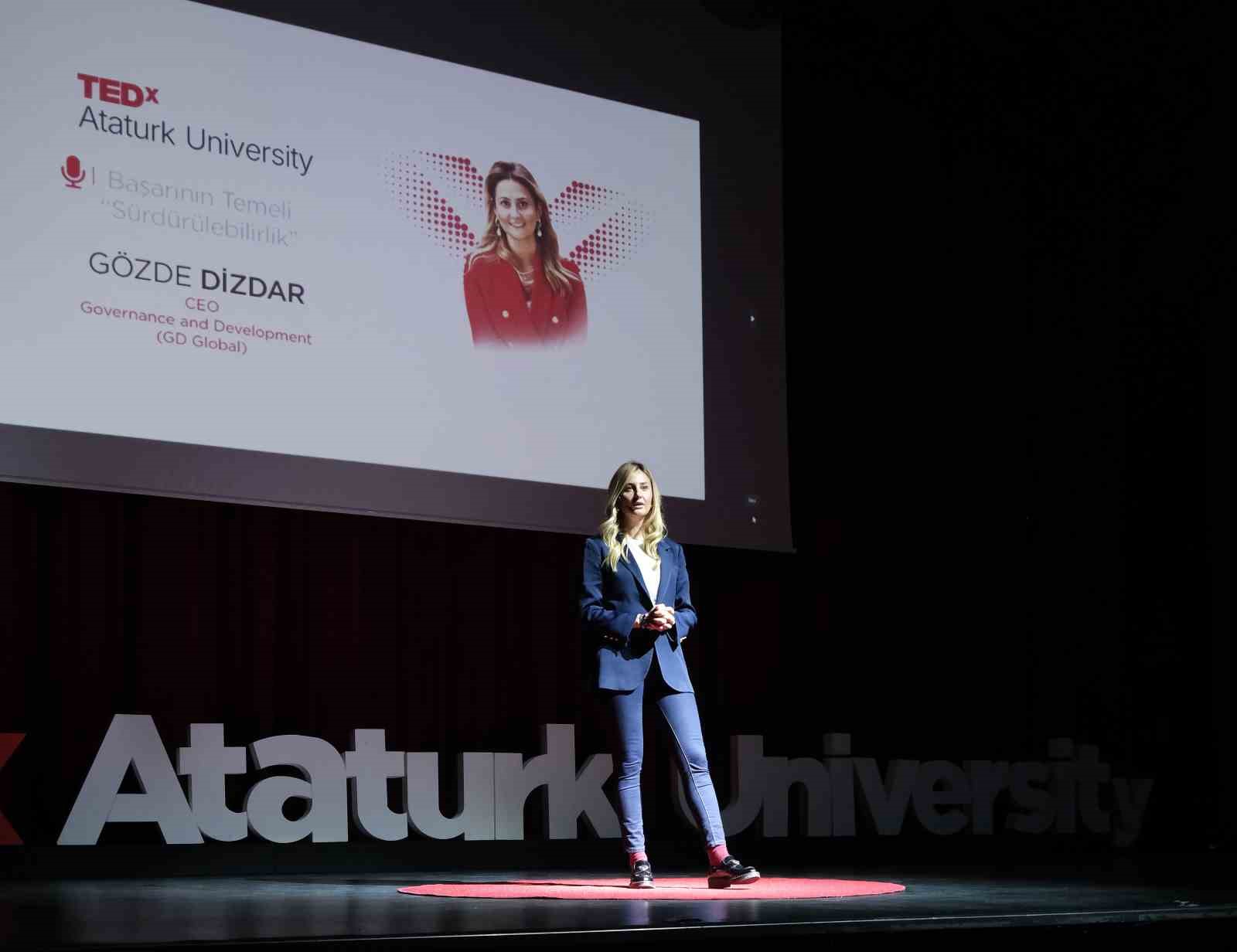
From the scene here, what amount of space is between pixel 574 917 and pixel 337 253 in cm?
273

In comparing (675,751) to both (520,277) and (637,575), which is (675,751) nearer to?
(637,575)

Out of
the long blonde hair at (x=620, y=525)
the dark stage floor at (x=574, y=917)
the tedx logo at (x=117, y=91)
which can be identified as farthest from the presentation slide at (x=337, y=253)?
the dark stage floor at (x=574, y=917)

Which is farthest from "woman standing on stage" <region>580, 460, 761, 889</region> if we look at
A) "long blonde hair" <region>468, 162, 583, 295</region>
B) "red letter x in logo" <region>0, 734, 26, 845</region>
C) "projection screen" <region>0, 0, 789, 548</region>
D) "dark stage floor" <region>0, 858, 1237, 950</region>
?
"red letter x in logo" <region>0, 734, 26, 845</region>

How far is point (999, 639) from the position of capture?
701 cm

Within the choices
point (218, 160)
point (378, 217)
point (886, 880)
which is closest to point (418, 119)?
point (378, 217)

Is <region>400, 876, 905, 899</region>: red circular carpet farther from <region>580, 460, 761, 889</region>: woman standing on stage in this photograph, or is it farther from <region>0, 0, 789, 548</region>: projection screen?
<region>0, 0, 789, 548</region>: projection screen

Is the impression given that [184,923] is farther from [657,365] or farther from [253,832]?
[657,365]

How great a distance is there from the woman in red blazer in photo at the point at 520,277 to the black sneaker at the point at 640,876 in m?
2.10

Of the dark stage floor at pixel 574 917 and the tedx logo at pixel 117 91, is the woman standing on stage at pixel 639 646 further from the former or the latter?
the tedx logo at pixel 117 91

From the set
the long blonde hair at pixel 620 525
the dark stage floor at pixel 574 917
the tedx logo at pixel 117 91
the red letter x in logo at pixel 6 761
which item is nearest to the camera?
the dark stage floor at pixel 574 917

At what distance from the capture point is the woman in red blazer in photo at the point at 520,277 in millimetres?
5359

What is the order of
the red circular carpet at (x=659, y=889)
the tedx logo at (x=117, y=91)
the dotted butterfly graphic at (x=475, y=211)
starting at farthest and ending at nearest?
the dotted butterfly graphic at (x=475, y=211) → the tedx logo at (x=117, y=91) → the red circular carpet at (x=659, y=889)

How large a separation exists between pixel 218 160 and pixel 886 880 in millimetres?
2935

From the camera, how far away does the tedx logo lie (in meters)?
4.66
